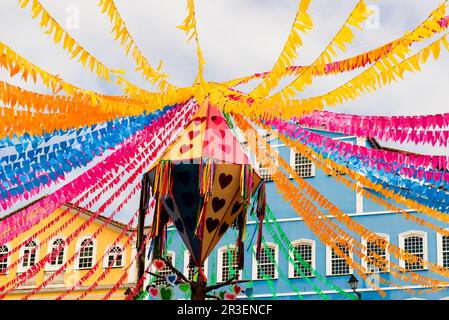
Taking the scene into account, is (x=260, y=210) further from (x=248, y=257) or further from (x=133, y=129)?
(x=248, y=257)

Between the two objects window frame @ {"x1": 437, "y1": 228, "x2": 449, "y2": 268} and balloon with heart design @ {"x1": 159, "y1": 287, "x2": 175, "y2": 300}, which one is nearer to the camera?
balloon with heart design @ {"x1": 159, "y1": 287, "x2": 175, "y2": 300}

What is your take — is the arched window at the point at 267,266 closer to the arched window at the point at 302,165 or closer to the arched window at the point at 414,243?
the arched window at the point at 302,165

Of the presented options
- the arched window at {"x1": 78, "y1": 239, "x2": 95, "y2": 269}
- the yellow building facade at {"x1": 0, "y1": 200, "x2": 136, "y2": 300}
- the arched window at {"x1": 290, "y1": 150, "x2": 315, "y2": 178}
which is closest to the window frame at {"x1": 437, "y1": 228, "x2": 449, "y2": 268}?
the arched window at {"x1": 290, "y1": 150, "x2": 315, "y2": 178}

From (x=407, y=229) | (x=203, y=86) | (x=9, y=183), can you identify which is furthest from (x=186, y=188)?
(x=407, y=229)

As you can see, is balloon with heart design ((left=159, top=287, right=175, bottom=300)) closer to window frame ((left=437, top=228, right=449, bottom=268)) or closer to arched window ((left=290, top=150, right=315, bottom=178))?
window frame ((left=437, top=228, right=449, bottom=268))

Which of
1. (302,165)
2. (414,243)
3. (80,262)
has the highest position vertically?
(302,165)

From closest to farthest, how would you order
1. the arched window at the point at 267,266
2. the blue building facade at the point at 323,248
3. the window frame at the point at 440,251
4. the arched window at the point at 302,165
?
the window frame at the point at 440,251
the blue building facade at the point at 323,248
the arched window at the point at 267,266
the arched window at the point at 302,165

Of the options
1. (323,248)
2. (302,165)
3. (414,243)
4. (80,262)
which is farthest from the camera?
(80,262)

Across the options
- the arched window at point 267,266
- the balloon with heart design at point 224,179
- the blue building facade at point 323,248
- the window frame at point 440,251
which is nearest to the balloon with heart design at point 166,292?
the balloon with heart design at point 224,179

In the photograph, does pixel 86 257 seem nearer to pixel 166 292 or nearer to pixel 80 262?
pixel 80 262

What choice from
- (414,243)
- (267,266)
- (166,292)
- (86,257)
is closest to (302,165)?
(267,266)

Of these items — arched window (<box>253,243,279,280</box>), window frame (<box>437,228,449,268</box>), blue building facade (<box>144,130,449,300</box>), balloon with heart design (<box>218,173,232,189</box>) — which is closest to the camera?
balloon with heart design (<box>218,173,232,189</box>)

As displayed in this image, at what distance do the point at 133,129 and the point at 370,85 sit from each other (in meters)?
3.14

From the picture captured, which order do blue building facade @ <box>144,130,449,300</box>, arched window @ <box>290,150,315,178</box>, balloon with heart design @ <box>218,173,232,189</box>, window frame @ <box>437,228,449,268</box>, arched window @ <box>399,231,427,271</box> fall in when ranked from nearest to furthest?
balloon with heart design @ <box>218,173,232,189</box> < window frame @ <box>437,228,449,268</box> < blue building facade @ <box>144,130,449,300</box> < arched window @ <box>399,231,427,271</box> < arched window @ <box>290,150,315,178</box>
